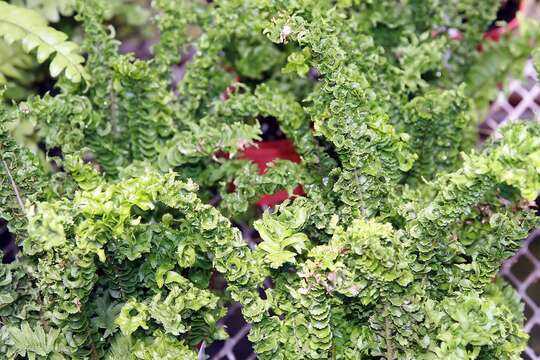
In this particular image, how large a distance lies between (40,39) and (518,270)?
1762 millimetres

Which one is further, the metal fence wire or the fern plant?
the metal fence wire

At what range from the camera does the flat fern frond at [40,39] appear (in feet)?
5.99

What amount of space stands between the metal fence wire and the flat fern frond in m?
0.76

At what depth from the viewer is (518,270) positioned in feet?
8.11

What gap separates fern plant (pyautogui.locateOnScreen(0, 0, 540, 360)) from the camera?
4.75 feet

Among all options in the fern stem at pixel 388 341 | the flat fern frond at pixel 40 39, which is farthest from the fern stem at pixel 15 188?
the fern stem at pixel 388 341

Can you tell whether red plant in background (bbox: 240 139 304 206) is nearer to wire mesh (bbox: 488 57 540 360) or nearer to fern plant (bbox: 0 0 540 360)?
fern plant (bbox: 0 0 540 360)

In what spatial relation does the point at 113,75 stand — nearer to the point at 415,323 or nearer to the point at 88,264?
the point at 88,264

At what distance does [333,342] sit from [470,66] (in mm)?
1115

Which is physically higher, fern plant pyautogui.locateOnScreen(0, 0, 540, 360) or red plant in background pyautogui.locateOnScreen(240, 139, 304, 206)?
fern plant pyautogui.locateOnScreen(0, 0, 540, 360)

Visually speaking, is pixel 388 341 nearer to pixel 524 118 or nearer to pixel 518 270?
pixel 518 270

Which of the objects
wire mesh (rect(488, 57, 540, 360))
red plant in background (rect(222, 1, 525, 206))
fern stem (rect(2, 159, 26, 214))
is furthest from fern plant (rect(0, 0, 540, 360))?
wire mesh (rect(488, 57, 540, 360))

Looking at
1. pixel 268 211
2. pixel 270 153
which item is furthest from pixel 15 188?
pixel 270 153

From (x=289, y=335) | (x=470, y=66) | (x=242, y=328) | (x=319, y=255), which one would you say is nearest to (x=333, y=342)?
(x=289, y=335)
